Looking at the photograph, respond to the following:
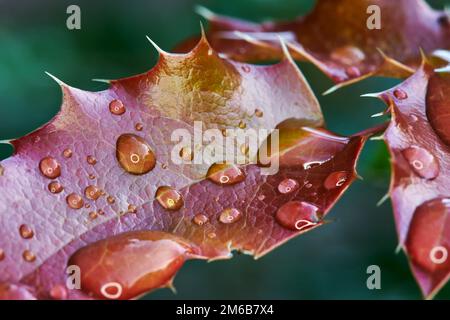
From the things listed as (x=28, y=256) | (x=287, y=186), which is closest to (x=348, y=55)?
(x=287, y=186)

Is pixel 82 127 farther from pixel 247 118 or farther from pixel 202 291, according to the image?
pixel 202 291

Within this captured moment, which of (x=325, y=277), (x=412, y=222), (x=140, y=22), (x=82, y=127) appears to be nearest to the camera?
(x=412, y=222)

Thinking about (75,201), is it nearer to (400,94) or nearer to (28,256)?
(28,256)

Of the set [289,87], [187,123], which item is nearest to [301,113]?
[289,87]

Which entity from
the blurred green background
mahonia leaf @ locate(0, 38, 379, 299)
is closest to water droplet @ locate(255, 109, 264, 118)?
mahonia leaf @ locate(0, 38, 379, 299)

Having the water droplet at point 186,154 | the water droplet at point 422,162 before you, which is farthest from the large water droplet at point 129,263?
the water droplet at point 422,162

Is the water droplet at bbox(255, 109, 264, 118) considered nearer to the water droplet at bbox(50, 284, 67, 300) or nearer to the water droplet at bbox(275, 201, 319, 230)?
the water droplet at bbox(275, 201, 319, 230)

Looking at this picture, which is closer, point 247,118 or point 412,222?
point 412,222
